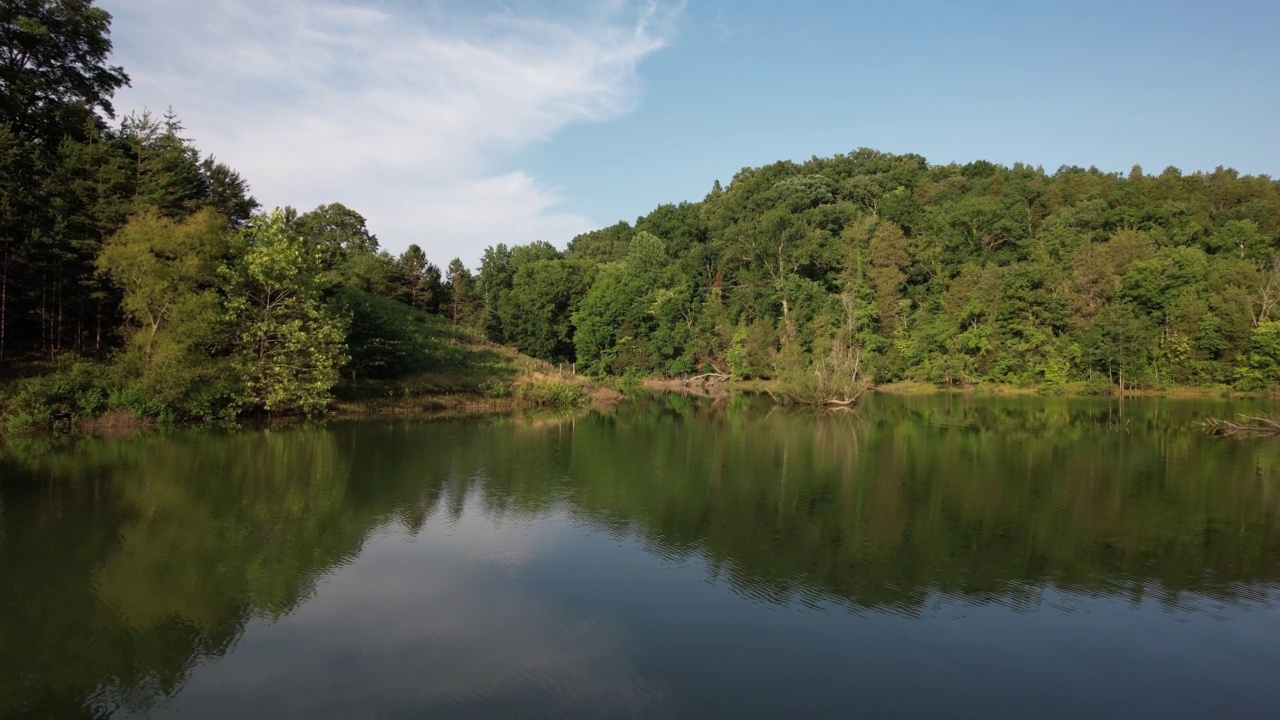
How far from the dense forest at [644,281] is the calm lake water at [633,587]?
8.19m

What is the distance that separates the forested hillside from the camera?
43.8 m

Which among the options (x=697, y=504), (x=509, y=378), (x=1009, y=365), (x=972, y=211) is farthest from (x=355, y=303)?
(x=972, y=211)

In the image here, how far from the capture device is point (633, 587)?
31.2 ft

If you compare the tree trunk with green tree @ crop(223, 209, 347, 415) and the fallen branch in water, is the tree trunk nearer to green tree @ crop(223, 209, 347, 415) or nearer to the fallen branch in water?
green tree @ crop(223, 209, 347, 415)

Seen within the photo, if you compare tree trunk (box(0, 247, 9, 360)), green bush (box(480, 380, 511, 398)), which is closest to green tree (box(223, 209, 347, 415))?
tree trunk (box(0, 247, 9, 360))

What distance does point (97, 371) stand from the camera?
77.8 ft

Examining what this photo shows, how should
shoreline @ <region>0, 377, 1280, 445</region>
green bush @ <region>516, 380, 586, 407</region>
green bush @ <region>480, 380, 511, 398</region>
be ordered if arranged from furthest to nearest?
green bush @ <region>516, 380, 586, 407</region> → green bush @ <region>480, 380, 511, 398</region> → shoreline @ <region>0, 377, 1280, 445</region>

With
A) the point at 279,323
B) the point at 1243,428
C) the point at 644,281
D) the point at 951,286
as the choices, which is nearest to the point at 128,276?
the point at 279,323

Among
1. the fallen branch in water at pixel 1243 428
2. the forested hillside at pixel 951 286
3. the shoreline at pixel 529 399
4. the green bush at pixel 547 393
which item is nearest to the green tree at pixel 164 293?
the shoreline at pixel 529 399

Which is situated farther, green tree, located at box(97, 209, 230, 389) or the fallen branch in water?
the fallen branch in water

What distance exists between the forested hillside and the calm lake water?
25.8 meters

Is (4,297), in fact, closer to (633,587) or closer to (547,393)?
(547,393)

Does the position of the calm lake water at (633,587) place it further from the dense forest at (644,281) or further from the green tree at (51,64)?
the green tree at (51,64)

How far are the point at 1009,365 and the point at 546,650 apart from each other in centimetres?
5021
